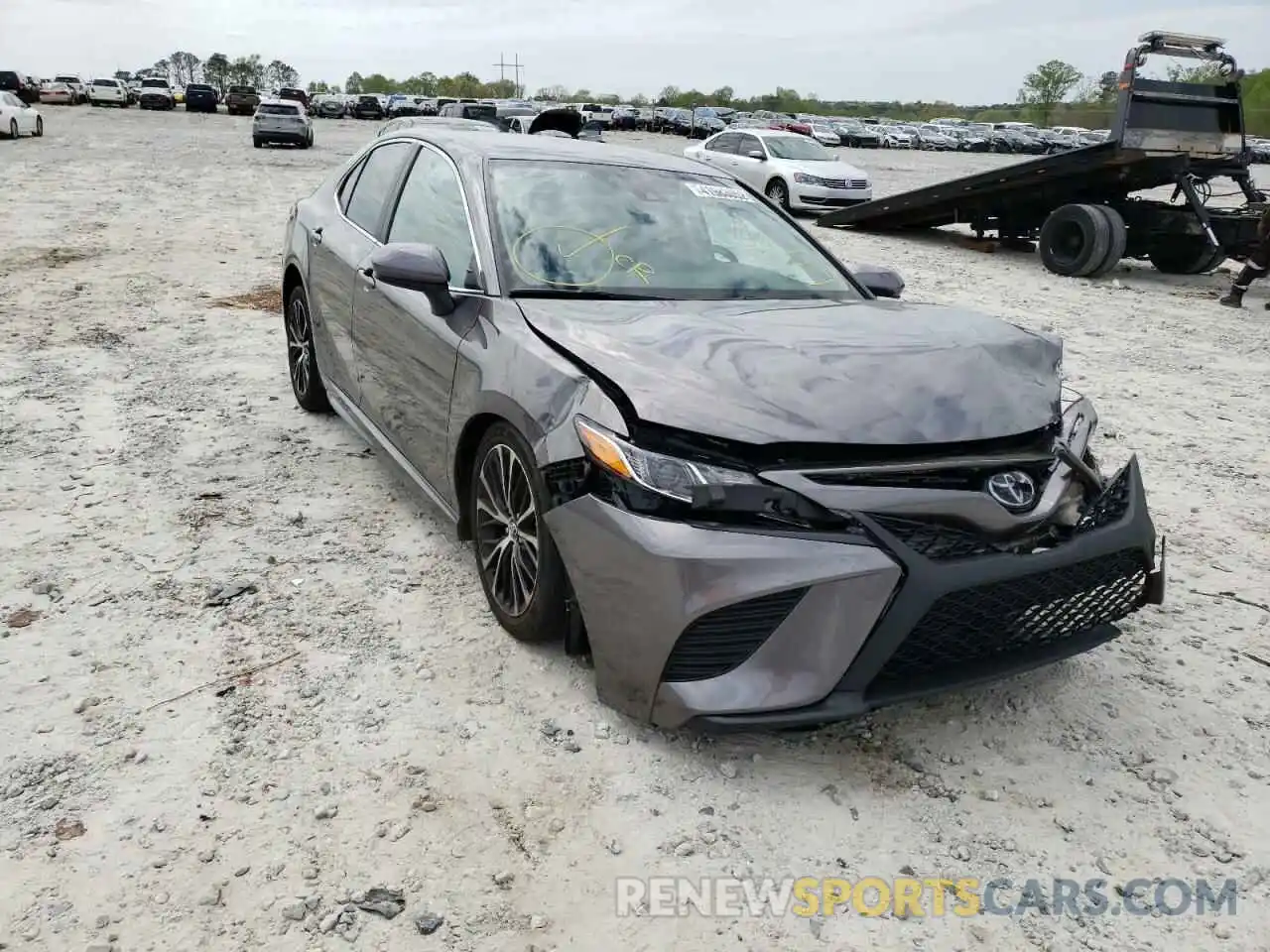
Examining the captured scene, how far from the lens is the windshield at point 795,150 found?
18219mm

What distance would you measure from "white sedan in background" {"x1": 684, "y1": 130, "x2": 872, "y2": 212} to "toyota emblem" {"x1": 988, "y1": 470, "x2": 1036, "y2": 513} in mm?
14931

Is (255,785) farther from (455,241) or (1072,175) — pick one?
(1072,175)

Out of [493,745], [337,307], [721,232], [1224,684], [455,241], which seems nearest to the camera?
[493,745]

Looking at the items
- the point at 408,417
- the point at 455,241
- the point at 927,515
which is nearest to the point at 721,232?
the point at 455,241

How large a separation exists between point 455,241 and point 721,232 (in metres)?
1.06

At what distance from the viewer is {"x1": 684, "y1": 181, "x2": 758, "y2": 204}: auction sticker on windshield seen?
4.16 meters

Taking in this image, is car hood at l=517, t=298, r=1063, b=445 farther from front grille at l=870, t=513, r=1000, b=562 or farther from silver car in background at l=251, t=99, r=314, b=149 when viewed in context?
silver car in background at l=251, t=99, r=314, b=149

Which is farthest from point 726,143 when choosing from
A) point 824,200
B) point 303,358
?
point 303,358

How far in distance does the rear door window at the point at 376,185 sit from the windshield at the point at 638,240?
813 mm

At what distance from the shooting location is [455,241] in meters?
3.71

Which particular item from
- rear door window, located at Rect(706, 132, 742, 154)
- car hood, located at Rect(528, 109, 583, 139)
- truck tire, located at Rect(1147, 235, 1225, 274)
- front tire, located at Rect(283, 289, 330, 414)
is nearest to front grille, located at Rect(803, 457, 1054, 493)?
front tire, located at Rect(283, 289, 330, 414)

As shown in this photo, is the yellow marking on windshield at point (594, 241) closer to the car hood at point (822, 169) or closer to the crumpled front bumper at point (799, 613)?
the crumpled front bumper at point (799, 613)

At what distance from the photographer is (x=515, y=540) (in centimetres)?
321

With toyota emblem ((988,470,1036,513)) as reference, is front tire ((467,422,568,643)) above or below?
below
